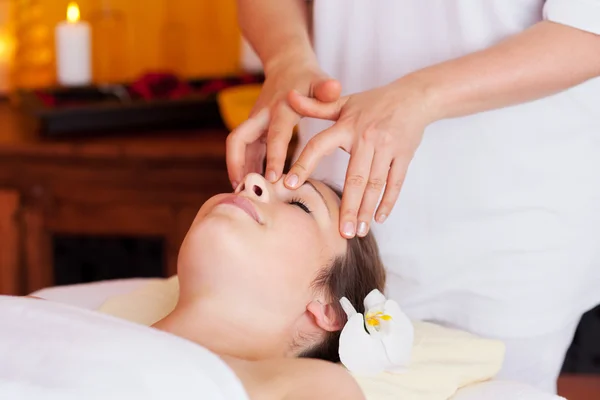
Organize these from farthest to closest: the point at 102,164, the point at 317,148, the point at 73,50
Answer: the point at 73,50 < the point at 102,164 < the point at 317,148

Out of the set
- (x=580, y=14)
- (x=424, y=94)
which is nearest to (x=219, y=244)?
(x=424, y=94)

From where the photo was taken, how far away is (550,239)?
1.47 meters

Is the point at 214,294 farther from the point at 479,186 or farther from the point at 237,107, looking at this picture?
the point at 237,107

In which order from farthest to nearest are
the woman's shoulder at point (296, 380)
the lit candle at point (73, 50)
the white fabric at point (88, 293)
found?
the lit candle at point (73, 50)
the white fabric at point (88, 293)
the woman's shoulder at point (296, 380)

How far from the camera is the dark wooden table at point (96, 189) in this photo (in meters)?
2.40

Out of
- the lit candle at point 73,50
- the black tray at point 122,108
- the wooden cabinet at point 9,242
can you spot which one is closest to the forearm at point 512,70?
the black tray at point 122,108

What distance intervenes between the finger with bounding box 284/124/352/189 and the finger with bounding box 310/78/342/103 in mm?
70

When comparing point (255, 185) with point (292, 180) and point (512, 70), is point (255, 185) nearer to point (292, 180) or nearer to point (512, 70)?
point (292, 180)

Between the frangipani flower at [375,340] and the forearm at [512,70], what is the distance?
312 millimetres

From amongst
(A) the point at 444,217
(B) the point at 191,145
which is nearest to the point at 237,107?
(B) the point at 191,145

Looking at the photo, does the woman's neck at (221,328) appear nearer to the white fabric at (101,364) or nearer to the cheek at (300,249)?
the cheek at (300,249)

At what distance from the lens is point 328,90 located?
128 cm

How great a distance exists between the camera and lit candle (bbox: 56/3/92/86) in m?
2.71

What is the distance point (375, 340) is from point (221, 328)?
249 millimetres
